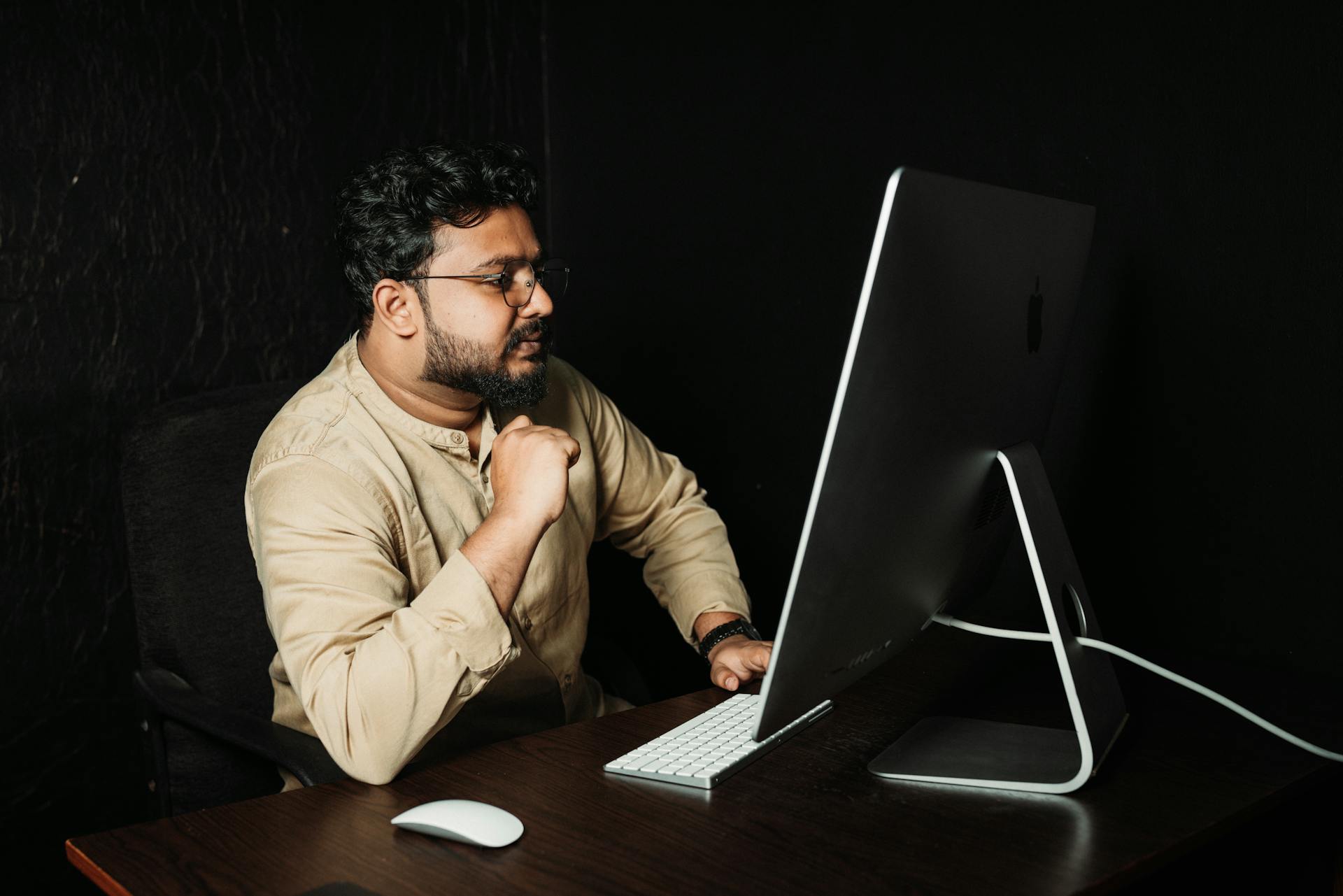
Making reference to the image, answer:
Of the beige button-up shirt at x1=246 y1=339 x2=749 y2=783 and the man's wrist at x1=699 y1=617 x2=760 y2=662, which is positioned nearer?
the beige button-up shirt at x1=246 y1=339 x2=749 y2=783

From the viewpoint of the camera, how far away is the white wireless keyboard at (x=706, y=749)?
3.65ft

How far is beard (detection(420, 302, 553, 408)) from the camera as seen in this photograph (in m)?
1.57

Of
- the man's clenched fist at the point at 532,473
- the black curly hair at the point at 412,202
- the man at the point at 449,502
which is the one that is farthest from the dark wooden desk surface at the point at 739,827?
the black curly hair at the point at 412,202

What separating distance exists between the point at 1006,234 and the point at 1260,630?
2.85 feet

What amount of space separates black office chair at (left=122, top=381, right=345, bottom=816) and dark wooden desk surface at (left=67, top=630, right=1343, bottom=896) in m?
0.45

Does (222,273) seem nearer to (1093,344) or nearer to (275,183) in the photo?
(275,183)

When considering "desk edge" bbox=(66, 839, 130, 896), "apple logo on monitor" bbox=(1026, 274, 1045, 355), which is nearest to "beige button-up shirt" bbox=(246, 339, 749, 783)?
"desk edge" bbox=(66, 839, 130, 896)

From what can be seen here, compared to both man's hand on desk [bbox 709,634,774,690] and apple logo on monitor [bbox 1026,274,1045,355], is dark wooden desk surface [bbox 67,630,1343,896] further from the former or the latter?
apple logo on monitor [bbox 1026,274,1045,355]

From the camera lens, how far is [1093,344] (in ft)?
5.49

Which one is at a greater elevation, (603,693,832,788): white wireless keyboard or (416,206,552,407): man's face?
(416,206,552,407): man's face

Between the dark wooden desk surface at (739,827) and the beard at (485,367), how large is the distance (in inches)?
21.0

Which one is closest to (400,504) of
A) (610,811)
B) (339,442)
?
(339,442)

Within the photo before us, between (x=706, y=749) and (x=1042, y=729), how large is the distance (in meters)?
0.37

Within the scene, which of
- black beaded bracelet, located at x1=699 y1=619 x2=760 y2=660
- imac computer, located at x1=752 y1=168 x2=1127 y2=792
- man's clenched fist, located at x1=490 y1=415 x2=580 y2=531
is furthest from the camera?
black beaded bracelet, located at x1=699 y1=619 x2=760 y2=660
